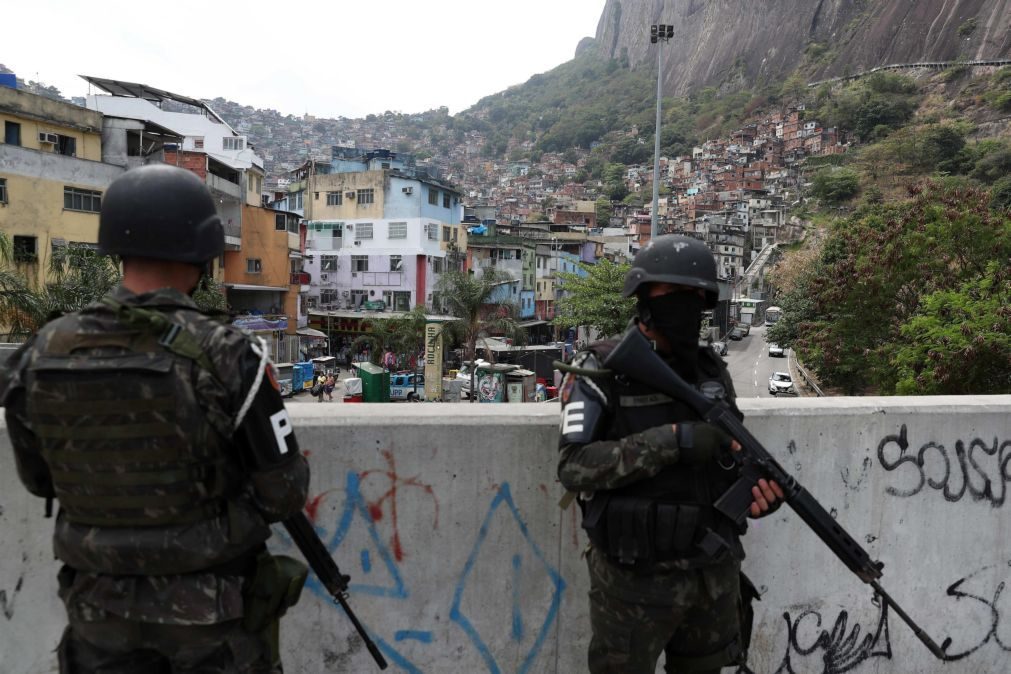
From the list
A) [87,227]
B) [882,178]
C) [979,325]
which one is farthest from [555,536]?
[882,178]

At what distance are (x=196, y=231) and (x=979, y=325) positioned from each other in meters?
12.0

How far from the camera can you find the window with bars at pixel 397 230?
1515 inches

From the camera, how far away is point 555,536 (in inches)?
93.7

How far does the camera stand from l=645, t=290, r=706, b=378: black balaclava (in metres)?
2.01

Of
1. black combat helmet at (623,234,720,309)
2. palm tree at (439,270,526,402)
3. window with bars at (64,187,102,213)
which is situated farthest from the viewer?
palm tree at (439,270,526,402)

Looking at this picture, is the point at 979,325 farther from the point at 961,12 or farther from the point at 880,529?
the point at 961,12

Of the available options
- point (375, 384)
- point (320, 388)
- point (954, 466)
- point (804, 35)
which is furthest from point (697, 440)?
point (804, 35)

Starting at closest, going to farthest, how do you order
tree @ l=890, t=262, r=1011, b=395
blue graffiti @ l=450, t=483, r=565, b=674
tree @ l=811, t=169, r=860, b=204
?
blue graffiti @ l=450, t=483, r=565, b=674 < tree @ l=890, t=262, r=1011, b=395 < tree @ l=811, t=169, r=860, b=204

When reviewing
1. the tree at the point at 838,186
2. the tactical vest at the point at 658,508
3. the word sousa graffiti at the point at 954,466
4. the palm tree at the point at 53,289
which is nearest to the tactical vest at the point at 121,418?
the tactical vest at the point at 658,508

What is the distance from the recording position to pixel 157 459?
142cm

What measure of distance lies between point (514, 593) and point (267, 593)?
1.04 m

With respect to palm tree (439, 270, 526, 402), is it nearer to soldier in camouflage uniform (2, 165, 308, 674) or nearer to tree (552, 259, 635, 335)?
tree (552, 259, 635, 335)

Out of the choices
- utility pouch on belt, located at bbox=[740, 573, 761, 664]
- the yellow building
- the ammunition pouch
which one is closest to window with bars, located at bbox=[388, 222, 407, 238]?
the yellow building

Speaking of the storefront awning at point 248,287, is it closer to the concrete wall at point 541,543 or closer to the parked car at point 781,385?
the parked car at point 781,385
